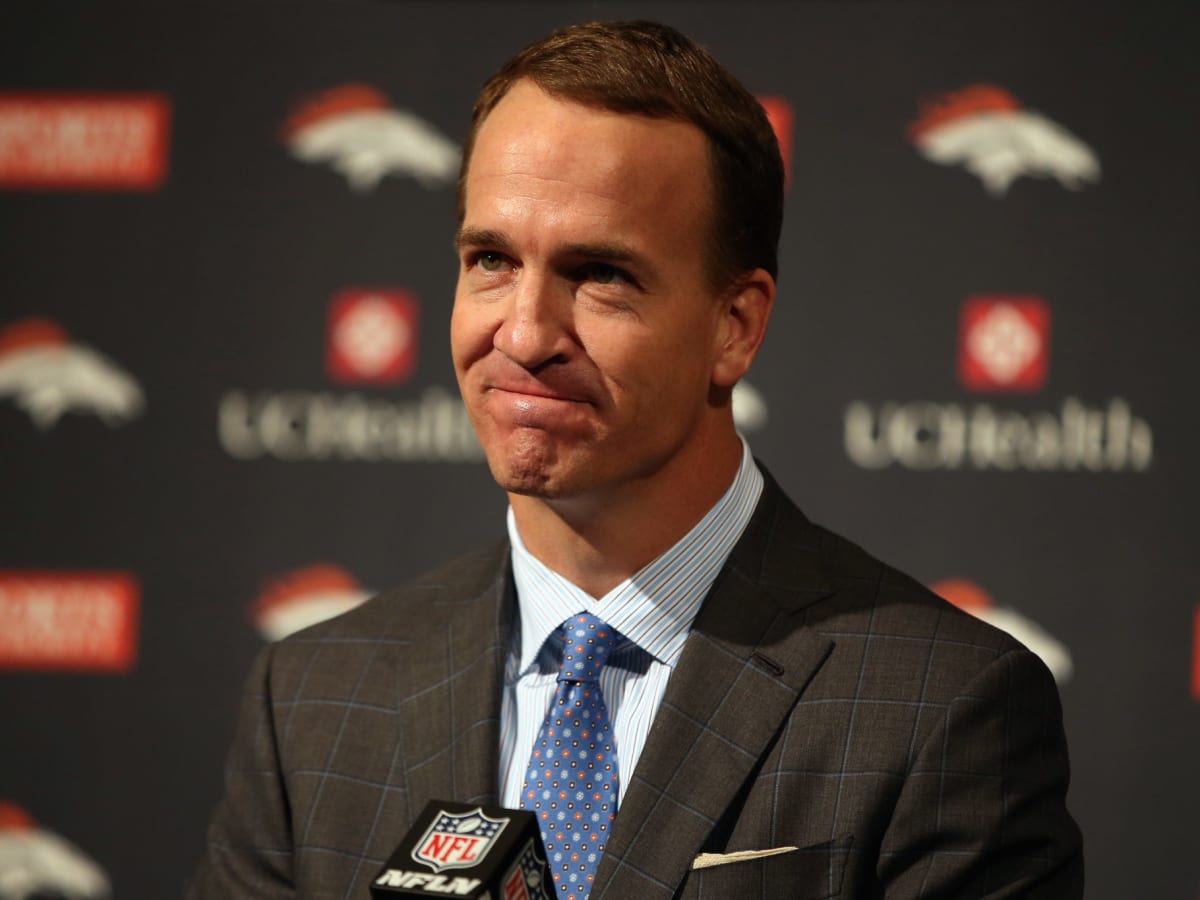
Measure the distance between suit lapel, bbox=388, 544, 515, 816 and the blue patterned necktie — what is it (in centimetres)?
7

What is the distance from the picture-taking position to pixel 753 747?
1606mm

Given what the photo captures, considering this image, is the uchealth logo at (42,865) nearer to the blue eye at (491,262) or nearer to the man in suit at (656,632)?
the man in suit at (656,632)

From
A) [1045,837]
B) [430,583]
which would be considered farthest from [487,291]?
[1045,837]

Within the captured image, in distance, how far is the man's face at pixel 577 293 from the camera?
5.25ft

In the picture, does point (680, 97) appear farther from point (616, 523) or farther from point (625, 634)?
point (625, 634)

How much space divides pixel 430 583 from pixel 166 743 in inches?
49.6

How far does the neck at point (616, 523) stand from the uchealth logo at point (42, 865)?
5.69 ft

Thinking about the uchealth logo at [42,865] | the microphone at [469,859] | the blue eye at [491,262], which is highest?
the blue eye at [491,262]

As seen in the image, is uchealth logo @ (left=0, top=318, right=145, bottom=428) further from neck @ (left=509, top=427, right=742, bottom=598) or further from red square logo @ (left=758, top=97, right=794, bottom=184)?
neck @ (left=509, top=427, right=742, bottom=598)

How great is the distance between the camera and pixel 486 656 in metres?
1.77

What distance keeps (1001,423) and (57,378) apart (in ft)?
6.44

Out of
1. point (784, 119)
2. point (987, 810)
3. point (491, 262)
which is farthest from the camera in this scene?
point (784, 119)

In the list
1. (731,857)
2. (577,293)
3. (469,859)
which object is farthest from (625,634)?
(469,859)

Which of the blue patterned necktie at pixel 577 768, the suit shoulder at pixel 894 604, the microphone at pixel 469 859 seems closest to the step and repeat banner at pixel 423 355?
the suit shoulder at pixel 894 604
